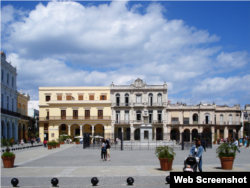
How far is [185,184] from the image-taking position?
673cm

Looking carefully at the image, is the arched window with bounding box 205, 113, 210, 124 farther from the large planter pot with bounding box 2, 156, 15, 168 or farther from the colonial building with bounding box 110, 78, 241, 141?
the large planter pot with bounding box 2, 156, 15, 168

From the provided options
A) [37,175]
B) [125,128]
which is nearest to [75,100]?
[125,128]

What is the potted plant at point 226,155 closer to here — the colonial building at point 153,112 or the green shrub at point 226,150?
the green shrub at point 226,150

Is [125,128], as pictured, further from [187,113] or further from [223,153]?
[223,153]

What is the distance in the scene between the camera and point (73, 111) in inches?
2547

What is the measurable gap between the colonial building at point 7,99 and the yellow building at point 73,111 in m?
8.45

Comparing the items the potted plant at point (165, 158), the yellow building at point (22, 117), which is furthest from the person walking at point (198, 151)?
the yellow building at point (22, 117)

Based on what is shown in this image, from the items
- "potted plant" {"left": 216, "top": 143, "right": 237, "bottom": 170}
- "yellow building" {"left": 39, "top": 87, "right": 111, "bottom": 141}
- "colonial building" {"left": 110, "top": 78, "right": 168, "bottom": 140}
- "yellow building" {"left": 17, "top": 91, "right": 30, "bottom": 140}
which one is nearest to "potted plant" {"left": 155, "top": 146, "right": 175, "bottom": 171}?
"potted plant" {"left": 216, "top": 143, "right": 237, "bottom": 170}

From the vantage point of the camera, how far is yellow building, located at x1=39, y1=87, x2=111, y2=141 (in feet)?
210

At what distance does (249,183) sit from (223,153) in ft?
27.3

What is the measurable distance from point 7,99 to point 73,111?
15292mm

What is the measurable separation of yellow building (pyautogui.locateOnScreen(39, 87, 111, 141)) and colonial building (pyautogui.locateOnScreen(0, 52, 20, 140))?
845 centimetres

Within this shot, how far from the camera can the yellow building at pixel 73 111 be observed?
6388 cm

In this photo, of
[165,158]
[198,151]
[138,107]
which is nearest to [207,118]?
[138,107]
